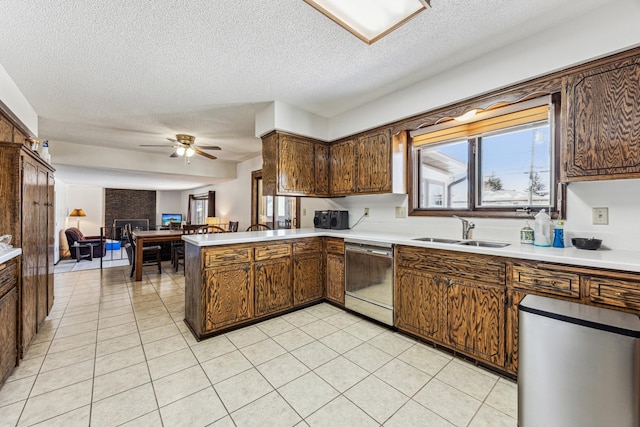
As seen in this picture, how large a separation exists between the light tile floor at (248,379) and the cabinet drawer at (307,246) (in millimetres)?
722

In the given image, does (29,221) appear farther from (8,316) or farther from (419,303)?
(419,303)

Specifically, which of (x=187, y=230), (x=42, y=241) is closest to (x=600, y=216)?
(x=42, y=241)

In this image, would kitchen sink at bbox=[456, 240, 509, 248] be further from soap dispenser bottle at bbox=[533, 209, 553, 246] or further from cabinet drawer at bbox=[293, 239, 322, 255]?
cabinet drawer at bbox=[293, 239, 322, 255]

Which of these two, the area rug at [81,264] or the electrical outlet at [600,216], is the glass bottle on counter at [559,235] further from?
the area rug at [81,264]

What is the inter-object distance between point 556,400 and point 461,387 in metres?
0.54

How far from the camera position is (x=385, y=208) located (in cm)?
327

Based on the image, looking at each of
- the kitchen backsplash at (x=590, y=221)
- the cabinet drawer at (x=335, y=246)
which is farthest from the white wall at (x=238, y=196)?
the kitchen backsplash at (x=590, y=221)

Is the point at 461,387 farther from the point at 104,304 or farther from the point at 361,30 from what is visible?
the point at 104,304

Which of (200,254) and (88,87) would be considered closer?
(200,254)

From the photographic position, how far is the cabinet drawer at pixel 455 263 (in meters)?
1.87

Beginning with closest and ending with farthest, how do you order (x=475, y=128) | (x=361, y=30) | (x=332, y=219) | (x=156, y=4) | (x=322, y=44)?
(x=156, y=4)
(x=361, y=30)
(x=322, y=44)
(x=475, y=128)
(x=332, y=219)

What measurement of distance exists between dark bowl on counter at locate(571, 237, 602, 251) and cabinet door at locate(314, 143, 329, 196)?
2470mm

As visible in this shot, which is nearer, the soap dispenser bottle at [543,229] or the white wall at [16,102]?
the soap dispenser bottle at [543,229]

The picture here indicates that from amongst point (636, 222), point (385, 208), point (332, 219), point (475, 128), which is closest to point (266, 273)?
point (332, 219)
